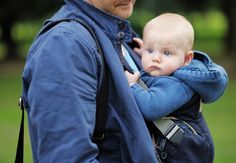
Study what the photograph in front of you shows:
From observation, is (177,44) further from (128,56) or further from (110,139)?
(110,139)

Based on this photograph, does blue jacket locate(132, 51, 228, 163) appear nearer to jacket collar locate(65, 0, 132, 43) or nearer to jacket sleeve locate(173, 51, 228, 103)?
jacket sleeve locate(173, 51, 228, 103)

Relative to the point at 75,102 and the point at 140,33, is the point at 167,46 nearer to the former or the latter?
the point at 75,102

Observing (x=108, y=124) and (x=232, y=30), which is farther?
(x=232, y=30)

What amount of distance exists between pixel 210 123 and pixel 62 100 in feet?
29.7

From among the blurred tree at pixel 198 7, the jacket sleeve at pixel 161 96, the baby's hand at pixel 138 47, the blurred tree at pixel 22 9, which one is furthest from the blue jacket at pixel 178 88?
the blurred tree at pixel 22 9

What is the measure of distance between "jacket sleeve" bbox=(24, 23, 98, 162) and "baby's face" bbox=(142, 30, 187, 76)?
55cm

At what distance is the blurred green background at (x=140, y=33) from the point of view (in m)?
9.83

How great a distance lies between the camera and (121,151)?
8.05 ft

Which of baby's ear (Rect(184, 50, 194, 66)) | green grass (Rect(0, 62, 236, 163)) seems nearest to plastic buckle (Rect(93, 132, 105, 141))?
baby's ear (Rect(184, 50, 194, 66))

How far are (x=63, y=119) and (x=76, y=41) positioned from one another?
0.29 m

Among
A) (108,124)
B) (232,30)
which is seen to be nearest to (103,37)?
(108,124)

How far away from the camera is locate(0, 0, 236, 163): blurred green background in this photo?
32.2ft

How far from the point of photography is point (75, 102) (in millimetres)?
2242

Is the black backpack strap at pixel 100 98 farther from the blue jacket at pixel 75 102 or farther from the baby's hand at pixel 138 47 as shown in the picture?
the baby's hand at pixel 138 47
